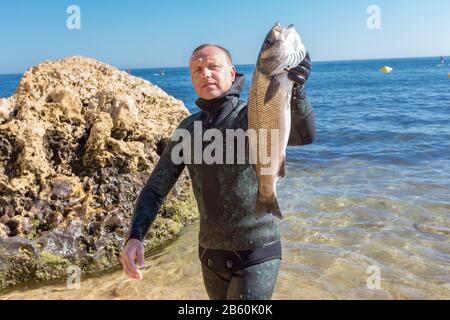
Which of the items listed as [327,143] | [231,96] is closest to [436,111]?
[327,143]

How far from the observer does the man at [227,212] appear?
2.96 meters

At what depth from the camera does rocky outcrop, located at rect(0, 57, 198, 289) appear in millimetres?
5922

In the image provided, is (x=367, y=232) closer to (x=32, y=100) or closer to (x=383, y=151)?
(x=32, y=100)

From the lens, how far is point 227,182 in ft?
10.1

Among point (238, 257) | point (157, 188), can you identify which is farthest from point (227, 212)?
point (157, 188)

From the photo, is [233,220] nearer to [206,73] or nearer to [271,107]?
[271,107]

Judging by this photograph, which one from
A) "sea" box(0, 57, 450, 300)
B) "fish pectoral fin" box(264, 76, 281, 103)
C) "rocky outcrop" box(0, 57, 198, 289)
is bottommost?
"sea" box(0, 57, 450, 300)

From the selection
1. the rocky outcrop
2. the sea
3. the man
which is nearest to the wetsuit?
the man

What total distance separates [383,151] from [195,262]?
889cm

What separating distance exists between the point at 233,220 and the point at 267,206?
30 centimetres

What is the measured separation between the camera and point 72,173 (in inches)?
264

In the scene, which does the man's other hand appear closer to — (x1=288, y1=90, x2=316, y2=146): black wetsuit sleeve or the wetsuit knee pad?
the wetsuit knee pad

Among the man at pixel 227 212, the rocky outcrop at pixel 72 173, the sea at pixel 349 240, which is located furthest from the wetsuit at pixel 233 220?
the rocky outcrop at pixel 72 173

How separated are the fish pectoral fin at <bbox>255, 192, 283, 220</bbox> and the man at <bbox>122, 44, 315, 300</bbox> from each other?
13 cm
